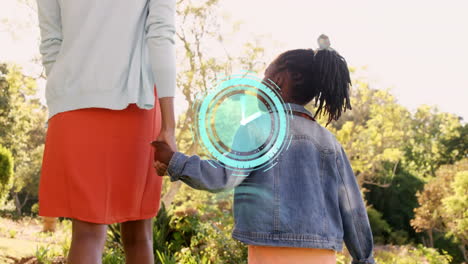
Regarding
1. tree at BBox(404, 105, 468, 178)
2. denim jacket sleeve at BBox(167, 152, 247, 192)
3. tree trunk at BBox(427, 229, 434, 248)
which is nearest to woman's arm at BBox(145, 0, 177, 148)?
denim jacket sleeve at BBox(167, 152, 247, 192)

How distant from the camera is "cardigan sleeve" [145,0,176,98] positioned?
63.6 inches

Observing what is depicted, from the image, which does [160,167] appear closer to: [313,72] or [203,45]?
[313,72]

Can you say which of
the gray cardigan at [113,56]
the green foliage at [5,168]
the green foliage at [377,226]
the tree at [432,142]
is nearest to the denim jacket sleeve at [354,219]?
the gray cardigan at [113,56]

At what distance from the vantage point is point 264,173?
1.62 metres

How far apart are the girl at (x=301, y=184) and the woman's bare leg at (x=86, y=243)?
0.30 meters

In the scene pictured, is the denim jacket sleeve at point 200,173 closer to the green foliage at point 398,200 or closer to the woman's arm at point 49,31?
the woman's arm at point 49,31

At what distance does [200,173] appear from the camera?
4.96ft

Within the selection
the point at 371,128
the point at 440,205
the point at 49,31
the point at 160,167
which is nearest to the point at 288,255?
the point at 160,167

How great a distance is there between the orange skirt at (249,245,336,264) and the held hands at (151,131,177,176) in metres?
0.44

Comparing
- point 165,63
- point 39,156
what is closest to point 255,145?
point 165,63

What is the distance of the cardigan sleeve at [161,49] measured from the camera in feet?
5.30

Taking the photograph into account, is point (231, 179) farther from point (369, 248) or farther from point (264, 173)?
point (369, 248)

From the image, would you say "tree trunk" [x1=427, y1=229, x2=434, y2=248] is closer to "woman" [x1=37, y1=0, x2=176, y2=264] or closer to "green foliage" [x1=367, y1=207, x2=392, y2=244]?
"green foliage" [x1=367, y1=207, x2=392, y2=244]

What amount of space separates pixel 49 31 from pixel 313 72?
1016 mm
